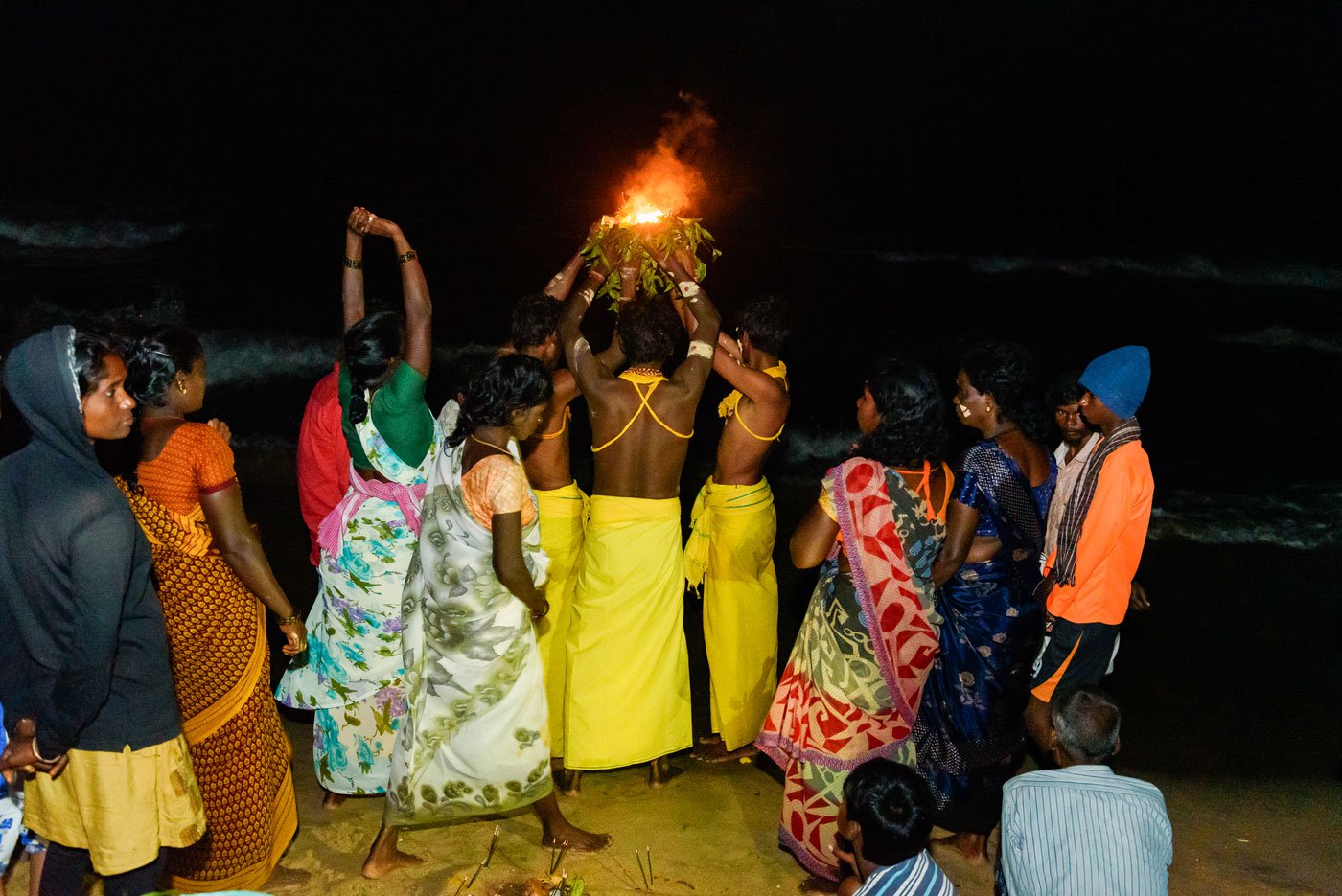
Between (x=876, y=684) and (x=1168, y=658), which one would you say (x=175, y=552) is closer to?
(x=876, y=684)

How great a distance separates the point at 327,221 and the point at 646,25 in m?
6.16

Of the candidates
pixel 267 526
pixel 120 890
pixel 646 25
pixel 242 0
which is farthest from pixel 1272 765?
pixel 242 0

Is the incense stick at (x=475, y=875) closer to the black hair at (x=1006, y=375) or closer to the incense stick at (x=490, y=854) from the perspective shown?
the incense stick at (x=490, y=854)

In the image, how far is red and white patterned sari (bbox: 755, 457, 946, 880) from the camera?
3.85m

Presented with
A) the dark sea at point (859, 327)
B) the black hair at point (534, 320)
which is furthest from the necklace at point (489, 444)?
the dark sea at point (859, 327)

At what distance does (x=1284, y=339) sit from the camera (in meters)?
15.7

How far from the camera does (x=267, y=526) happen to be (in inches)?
311

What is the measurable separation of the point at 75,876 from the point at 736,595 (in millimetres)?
3045

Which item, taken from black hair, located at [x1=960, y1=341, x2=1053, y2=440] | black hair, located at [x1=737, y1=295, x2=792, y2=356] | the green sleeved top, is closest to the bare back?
black hair, located at [x1=737, y1=295, x2=792, y2=356]

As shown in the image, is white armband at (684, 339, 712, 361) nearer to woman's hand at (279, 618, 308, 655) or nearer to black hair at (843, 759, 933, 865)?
woman's hand at (279, 618, 308, 655)

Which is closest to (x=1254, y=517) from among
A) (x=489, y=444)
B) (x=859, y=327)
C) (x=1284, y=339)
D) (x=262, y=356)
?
(x=859, y=327)

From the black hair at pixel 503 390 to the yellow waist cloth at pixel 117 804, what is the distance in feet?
4.73

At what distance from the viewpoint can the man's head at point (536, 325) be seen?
15.1 ft

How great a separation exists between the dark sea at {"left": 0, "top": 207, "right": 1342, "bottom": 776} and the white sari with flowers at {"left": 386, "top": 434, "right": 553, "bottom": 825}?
12.0 feet
